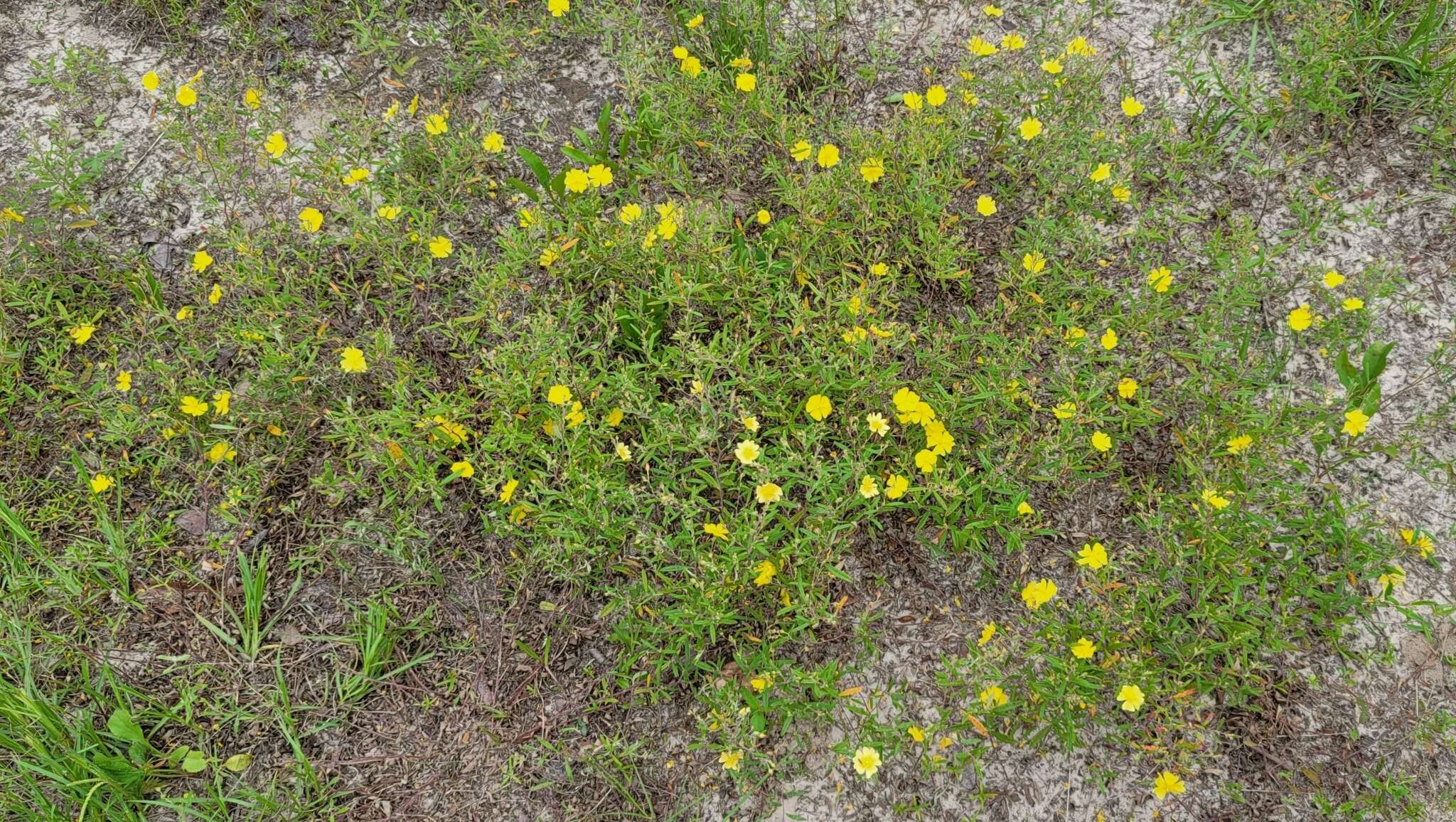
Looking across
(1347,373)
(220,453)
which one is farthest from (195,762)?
(1347,373)

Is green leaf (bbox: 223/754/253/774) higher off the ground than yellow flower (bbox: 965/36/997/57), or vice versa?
yellow flower (bbox: 965/36/997/57)

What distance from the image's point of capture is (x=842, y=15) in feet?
11.8

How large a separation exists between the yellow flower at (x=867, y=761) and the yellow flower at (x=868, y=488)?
0.73 metres

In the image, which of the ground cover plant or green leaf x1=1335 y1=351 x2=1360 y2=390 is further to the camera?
green leaf x1=1335 y1=351 x2=1360 y2=390

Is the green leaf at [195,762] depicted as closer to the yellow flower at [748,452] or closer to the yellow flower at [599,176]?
the yellow flower at [748,452]

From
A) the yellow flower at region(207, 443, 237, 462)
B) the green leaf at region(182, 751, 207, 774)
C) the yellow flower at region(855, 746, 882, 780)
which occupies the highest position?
the yellow flower at region(207, 443, 237, 462)

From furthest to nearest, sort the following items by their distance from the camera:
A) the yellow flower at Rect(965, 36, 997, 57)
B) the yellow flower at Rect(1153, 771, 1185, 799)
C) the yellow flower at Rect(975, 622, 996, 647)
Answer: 1. the yellow flower at Rect(965, 36, 997, 57)
2. the yellow flower at Rect(975, 622, 996, 647)
3. the yellow flower at Rect(1153, 771, 1185, 799)

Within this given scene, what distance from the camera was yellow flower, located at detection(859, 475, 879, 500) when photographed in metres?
2.40

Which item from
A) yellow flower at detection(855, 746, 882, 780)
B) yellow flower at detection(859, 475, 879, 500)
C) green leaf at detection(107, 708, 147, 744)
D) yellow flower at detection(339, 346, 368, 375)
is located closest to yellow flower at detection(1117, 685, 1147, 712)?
yellow flower at detection(855, 746, 882, 780)

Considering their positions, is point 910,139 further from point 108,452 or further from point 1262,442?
point 108,452

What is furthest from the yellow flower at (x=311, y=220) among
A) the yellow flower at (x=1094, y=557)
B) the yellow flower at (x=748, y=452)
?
the yellow flower at (x=1094, y=557)

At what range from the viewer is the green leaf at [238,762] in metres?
2.39

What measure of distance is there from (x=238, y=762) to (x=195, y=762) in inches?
4.5

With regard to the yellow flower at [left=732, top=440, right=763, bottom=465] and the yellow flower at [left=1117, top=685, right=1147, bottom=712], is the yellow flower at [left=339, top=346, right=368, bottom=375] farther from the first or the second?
the yellow flower at [left=1117, top=685, right=1147, bottom=712]
